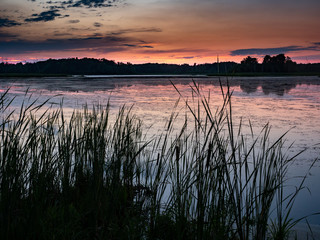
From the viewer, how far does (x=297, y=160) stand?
5371 mm

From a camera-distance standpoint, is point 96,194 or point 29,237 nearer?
point 29,237

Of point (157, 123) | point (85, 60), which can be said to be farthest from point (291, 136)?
point (85, 60)

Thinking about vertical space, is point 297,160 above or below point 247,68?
below

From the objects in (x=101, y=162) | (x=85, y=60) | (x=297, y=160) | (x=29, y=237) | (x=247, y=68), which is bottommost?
(x=297, y=160)

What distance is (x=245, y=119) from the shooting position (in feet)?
30.9

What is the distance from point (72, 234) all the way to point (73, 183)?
118 centimetres

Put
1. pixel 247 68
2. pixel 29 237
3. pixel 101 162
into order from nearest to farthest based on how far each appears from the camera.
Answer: pixel 29 237 → pixel 101 162 → pixel 247 68

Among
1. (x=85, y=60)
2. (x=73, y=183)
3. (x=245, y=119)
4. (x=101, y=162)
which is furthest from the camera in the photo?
(x=85, y=60)

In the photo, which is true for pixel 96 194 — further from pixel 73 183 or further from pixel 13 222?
pixel 73 183

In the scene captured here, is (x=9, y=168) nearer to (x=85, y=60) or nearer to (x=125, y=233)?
(x=125, y=233)

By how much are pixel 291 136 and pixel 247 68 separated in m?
98.7

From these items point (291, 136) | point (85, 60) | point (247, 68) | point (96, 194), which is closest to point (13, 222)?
point (96, 194)

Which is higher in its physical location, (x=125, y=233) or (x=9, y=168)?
(x=9, y=168)

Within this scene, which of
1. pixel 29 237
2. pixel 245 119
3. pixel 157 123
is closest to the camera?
pixel 29 237
